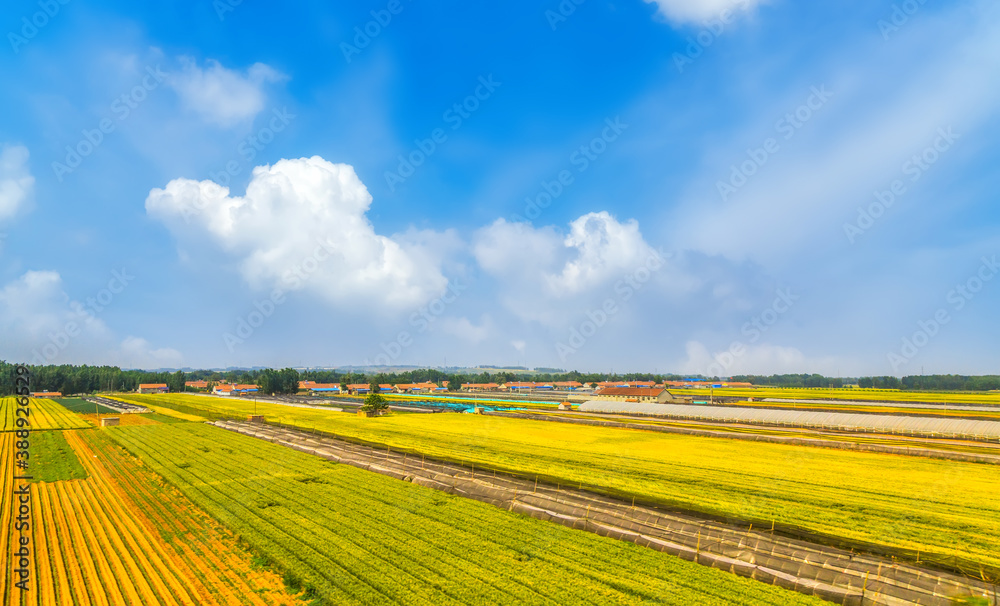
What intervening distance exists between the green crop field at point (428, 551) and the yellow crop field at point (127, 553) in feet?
3.74

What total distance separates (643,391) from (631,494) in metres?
65.4

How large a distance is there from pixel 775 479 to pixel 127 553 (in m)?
32.1

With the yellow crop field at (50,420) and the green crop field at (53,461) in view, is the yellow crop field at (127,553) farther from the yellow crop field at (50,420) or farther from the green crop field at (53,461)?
the yellow crop field at (50,420)

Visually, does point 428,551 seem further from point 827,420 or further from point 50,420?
→ point 50,420

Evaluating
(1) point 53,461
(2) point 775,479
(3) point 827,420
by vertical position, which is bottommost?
(1) point 53,461

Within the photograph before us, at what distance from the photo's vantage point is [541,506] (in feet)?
70.9

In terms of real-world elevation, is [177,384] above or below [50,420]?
below

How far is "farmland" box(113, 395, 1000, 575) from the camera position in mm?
19344

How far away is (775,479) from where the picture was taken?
2781 cm

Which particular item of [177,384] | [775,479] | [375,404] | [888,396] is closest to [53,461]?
[375,404]

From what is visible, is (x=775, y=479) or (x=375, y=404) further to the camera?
(x=375, y=404)

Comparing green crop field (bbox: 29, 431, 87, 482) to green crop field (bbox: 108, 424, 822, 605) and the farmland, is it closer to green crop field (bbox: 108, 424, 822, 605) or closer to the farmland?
green crop field (bbox: 108, 424, 822, 605)

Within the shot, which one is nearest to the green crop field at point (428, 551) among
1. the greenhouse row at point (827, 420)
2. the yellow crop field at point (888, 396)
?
the greenhouse row at point (827, 420)

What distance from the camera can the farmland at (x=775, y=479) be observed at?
19.3 meters
